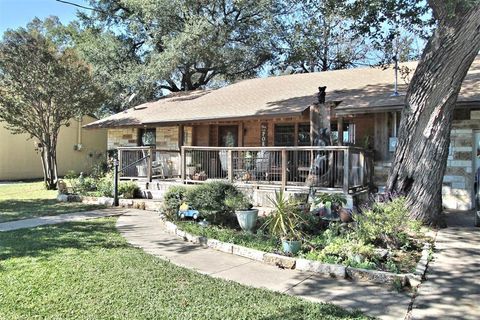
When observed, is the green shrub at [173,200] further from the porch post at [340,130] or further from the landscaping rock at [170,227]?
the porch post at [340,130]

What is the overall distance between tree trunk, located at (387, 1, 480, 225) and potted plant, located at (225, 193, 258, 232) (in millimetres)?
2789

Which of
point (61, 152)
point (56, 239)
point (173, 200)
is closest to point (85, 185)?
point (173, 200)

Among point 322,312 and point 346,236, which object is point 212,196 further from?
point 322,312

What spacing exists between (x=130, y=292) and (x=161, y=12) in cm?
1646

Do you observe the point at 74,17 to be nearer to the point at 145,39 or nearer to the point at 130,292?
the point at 145,39

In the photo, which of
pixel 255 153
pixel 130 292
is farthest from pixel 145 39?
pixel 130 292

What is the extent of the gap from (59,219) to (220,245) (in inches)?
173

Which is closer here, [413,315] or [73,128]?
[413,315]

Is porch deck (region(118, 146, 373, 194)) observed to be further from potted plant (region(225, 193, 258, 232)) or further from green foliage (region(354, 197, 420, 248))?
green foliage (region(354, 197, 420, 248))

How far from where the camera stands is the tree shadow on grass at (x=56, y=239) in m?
5.84

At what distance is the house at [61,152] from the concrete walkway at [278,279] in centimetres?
1495

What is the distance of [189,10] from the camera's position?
18656 millimetres

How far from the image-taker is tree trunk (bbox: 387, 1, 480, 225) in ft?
23.1

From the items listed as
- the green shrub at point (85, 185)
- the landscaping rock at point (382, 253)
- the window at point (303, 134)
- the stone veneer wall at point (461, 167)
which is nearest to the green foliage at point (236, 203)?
the landscaping rock at point (382, 253)
